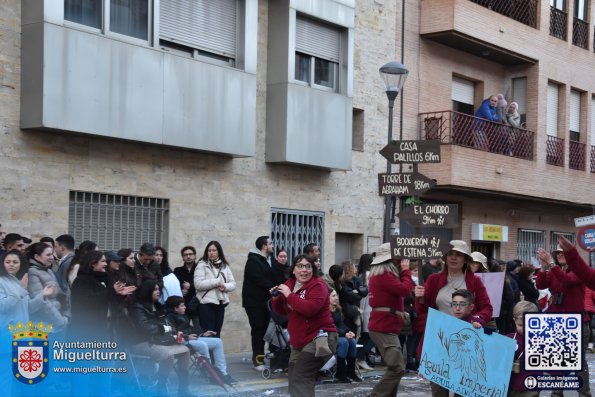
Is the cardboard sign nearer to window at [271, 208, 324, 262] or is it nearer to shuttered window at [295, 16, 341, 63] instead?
window at [271, 208, 324, 262]

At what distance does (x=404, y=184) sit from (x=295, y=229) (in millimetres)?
6796

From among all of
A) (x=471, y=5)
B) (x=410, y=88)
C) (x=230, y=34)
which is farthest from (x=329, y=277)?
(x=471, y=5)

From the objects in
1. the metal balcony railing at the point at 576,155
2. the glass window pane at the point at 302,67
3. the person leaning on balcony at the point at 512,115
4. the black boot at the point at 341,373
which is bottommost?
the black boot at the point at 341,373

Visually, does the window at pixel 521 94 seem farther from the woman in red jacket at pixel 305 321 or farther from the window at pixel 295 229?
the woman in red jacket at pixel 305 321

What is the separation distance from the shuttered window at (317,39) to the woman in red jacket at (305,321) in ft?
31.5

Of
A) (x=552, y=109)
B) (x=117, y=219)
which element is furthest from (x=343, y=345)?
(x=552, y=109)

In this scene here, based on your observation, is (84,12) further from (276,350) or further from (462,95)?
(462,95)

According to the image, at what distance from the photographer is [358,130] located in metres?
20.5

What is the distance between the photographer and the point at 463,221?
2347 cm

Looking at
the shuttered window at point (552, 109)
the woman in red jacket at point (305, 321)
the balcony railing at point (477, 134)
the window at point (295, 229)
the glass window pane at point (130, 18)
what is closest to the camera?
the woman in red jacket at point (305, 321)

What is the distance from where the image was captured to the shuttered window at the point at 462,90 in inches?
939

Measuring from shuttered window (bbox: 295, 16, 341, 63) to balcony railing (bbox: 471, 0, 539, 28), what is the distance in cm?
622

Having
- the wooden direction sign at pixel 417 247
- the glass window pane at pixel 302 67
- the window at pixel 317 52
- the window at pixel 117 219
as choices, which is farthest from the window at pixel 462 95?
the wooden direction sign at pixel 417 247

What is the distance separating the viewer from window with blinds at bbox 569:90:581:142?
27245 mm
